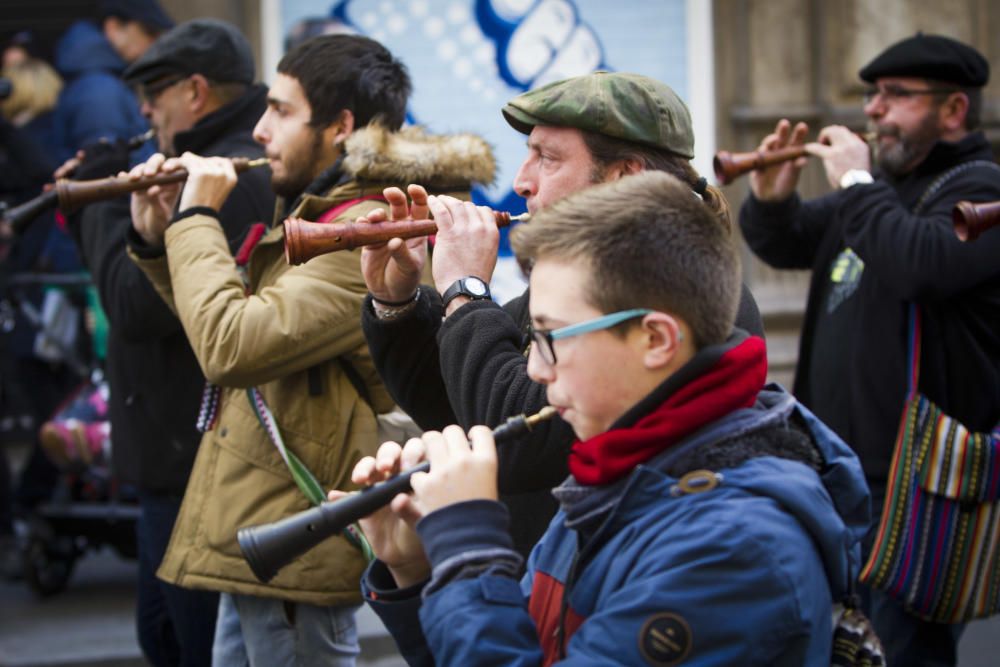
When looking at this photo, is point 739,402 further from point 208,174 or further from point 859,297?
point 859,297

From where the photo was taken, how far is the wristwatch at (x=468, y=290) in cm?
255

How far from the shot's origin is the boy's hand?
72.6 inches

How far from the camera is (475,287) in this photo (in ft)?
8.41

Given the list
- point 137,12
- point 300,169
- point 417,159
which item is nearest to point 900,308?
point 417,159

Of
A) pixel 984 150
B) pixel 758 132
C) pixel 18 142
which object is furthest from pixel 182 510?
pixel 758 132

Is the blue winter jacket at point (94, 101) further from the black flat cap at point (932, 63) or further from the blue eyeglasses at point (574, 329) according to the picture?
the blue eyeglasses at point (574, 329)

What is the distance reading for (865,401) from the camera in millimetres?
3951

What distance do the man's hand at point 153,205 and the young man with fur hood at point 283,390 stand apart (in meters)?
0.23

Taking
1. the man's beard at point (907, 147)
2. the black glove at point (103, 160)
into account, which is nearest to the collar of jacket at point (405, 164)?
the black glove at point (103, 160)

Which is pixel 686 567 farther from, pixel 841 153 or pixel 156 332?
pixel 841 153

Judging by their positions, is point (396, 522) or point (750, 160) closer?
point (396, 522)

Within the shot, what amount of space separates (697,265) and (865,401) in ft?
7.33

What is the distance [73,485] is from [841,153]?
3.71 metres

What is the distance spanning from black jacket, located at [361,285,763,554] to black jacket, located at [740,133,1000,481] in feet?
4.81
